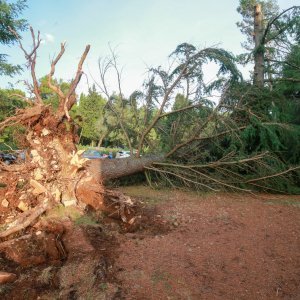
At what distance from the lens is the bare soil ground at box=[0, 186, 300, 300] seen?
245 centimetres

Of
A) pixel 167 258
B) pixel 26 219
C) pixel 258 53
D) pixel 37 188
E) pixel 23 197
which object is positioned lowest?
pixel 167 258

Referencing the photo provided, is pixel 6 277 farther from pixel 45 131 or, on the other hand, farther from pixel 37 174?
pixel 45 131

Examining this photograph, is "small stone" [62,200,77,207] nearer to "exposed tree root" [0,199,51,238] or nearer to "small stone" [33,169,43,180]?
"exposed tree root" [0,199,51,238]

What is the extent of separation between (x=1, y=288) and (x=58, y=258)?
646 millimetres

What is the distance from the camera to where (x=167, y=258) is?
306 centimetres

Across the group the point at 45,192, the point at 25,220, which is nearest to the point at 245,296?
the point at 25,220

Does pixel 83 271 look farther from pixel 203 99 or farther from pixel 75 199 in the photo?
pixel 203 99

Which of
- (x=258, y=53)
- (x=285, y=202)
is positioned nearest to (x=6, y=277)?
(x=285, y=202)

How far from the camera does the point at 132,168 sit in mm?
6602

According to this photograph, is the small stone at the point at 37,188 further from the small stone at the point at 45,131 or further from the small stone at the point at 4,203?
the small stone at the point at 45,131

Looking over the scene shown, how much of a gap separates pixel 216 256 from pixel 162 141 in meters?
4.67

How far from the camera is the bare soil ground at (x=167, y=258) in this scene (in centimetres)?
245

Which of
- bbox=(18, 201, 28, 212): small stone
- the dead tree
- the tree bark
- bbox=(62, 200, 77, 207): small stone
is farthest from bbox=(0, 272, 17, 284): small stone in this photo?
the tree bark

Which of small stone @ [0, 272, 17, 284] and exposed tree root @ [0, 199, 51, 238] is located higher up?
exposed tree root @ [0, 199, 51, 238]
